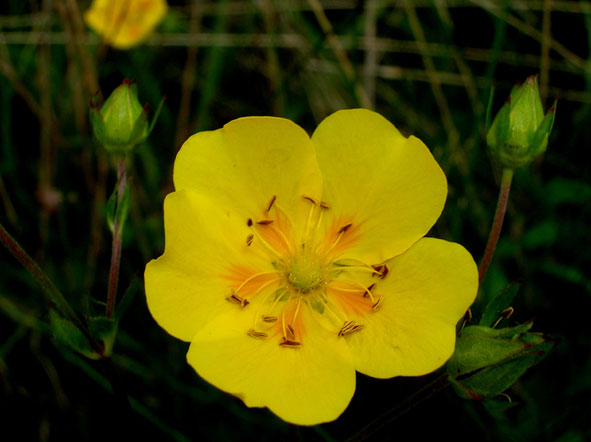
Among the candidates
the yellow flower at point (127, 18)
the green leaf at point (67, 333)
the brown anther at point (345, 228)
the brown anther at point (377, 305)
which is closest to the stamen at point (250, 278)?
the brown anther at point (345, 228)

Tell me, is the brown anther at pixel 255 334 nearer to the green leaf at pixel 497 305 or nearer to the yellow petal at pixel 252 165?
the yellow petal at pixel 252 165

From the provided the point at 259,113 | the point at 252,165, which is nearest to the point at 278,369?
the point at 252,165

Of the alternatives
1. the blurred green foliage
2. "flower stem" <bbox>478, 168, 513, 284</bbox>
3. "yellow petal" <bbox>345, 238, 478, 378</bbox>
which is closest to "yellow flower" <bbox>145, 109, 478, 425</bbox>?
"yellow petal" <bbox>345, 238, 478, 378</bbox>

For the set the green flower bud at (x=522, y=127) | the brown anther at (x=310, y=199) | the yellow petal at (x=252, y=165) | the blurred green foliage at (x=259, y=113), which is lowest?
the blurred green foliage at (x=259, y=113)

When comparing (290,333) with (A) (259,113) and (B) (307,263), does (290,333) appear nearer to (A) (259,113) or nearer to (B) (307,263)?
(B) (307,263)

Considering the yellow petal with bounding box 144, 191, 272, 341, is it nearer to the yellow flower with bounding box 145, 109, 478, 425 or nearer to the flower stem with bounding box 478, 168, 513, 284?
the yellow flower with bounding box 145, 109, 478, 425
